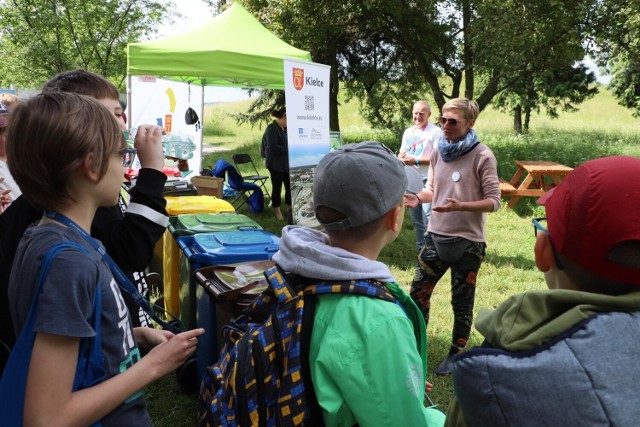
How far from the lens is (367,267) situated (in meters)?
1.38

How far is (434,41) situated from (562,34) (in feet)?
11.9

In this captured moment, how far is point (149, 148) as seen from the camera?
5.77 feet

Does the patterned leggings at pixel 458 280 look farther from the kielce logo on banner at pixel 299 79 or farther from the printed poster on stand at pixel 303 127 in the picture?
the kielce logo on banner at pixel 299 79

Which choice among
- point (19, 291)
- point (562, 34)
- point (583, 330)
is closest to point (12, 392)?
point (19, 291)

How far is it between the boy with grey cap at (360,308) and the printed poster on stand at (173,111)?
6738mm

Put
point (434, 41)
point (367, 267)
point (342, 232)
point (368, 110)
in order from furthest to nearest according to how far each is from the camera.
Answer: point (368, 110)
point (434, 41)
point (342, 232)
point (367, 267)

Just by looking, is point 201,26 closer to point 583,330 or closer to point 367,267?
point 367,267

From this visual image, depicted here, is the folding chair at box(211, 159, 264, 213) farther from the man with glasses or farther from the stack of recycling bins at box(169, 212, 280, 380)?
the man with glasses

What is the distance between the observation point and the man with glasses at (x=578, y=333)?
89 centimetres

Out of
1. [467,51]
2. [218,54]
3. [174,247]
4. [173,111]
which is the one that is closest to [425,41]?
[467,51]

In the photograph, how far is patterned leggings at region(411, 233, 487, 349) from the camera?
3.51 meters

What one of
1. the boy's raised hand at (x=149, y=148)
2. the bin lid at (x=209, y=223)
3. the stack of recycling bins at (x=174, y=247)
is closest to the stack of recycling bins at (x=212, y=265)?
the bin lid at (x=209, y=223)

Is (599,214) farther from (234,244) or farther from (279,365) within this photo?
(234,244)

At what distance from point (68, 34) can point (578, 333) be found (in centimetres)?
1844
